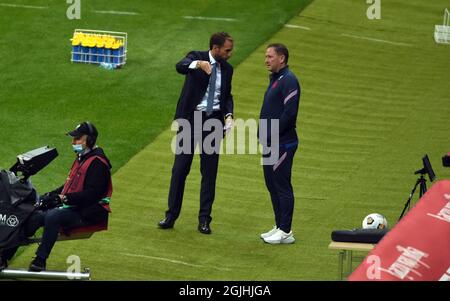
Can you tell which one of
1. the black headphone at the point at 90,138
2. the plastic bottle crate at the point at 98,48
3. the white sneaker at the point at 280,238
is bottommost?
the white sneaker at the point at 280,238

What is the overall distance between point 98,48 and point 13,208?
8.67 metres

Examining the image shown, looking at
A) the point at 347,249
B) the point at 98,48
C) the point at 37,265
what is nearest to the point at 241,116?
the point at 98,48

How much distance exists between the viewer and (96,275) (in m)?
13.8

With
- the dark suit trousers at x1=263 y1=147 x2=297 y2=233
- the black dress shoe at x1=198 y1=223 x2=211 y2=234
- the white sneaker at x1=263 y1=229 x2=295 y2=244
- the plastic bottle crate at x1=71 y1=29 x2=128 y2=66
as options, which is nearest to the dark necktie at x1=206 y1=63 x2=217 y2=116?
the dark suit trousers at x1=263 y1=147 x2=297 y2=233

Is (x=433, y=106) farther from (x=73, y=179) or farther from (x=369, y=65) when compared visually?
(x=73, y=179)

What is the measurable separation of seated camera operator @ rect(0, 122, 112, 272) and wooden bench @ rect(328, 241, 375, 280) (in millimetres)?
2505

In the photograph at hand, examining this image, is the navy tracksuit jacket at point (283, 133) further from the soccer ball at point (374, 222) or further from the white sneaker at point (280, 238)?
the soccer ball at point (374, 222)

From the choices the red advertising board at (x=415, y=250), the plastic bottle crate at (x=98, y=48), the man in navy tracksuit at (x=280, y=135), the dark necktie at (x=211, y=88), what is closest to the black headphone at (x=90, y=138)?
the dark necktie at (x=211, y=88)

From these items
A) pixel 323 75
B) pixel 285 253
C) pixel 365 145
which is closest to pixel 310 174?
pixel 365 145

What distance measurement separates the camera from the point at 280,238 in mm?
15031

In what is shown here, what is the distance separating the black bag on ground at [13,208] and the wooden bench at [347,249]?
322 centimetres

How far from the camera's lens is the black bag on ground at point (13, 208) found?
13531 millimetres
